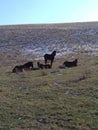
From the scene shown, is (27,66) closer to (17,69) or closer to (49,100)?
(17,69)

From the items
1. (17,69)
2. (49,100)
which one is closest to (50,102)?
(49,100)

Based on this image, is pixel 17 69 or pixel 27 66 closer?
pixel 17 69

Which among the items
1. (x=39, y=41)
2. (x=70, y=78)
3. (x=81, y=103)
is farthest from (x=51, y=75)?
(x=39, y=41)

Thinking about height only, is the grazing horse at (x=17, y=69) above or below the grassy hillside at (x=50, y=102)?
below

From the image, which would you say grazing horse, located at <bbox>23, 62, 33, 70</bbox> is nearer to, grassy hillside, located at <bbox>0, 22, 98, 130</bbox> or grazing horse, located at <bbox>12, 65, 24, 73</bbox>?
grazing horse, located at <bbox>12, 65, 24, 73</bbox>

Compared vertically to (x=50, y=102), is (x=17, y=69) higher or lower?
lower

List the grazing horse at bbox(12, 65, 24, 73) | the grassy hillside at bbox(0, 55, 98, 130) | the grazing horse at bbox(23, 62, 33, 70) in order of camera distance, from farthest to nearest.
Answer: the grazing horse at bbox(23, 62, 33, 70)
the grazing horse at bbox(12, 65, 24, 73)
the grassy hillside at bbox(0, 55, 98, 130)

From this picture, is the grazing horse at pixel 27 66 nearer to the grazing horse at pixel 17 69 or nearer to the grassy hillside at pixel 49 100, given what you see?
the grazing horse at pixel 17 69

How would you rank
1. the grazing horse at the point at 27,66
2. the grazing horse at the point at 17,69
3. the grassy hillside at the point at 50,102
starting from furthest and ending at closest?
1. the grazing horse at the point at 27,66
2. the grazing horse at the point at 17,69
3. the grassy hillside at the point at 50,102

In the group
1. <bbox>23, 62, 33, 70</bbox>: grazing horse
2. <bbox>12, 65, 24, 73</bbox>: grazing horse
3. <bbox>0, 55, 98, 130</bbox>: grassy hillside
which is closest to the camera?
<bbox>0, 55, 98, 130</bbox>: grassy hillside

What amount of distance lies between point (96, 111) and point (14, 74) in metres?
10.3

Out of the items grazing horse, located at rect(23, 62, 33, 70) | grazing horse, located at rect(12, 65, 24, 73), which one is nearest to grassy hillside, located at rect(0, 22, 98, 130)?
grazing horse, located at rect(12, 65, 24, 73)

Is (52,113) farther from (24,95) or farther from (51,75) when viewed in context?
(51,75)

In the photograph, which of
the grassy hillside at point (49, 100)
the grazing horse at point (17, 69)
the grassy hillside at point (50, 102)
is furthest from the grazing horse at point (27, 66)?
the grassy hillside at point (50, 102)
